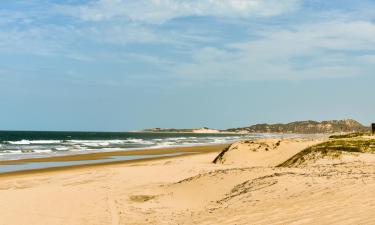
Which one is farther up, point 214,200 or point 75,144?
point 75,144

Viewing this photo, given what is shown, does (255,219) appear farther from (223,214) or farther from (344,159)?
(344,159)

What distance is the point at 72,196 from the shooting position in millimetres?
13500

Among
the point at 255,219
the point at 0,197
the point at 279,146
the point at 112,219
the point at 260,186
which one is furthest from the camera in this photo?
the point at 279,146

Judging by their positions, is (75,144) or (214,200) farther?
(75,144)

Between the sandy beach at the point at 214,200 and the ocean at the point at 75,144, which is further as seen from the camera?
the ocean at the point at 75,144

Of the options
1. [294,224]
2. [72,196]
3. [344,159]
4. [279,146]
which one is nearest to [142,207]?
[72,196]

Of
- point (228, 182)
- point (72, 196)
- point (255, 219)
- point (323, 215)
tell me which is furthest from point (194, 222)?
point (72, 196)

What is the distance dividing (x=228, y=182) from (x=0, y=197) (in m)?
6.94

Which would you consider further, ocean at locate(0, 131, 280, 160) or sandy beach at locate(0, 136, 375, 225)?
ocean at locate(0, 131, 280, 160)

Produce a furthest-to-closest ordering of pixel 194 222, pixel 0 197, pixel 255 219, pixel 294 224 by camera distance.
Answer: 1. pixel 0 197
2. pixel 194 222
3. pixel 255 219
4. pixel 294 224

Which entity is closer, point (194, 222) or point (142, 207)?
point (194, 222)

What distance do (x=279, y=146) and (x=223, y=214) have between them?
15.8 meters

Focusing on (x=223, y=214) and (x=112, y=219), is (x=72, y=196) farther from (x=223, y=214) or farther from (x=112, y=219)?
(x=223, y=214)

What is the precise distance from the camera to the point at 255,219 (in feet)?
28.7
